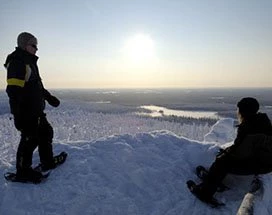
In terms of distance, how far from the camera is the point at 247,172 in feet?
16.0

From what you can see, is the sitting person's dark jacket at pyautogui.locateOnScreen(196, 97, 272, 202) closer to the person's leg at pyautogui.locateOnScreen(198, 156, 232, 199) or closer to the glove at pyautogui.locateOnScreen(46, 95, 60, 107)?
the person's leg at pyautogui.locateOnScreen(198, 156, 232, 199)

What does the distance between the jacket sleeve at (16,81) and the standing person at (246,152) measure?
9.86ft

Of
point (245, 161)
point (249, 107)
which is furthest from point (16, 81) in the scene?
point (245, 161)

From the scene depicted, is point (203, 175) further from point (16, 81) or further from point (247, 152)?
point (16, 81)

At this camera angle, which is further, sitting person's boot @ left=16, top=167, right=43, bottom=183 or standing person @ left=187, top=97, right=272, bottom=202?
sitting person's boot @ left=16, top=167, right=43, bottom=183

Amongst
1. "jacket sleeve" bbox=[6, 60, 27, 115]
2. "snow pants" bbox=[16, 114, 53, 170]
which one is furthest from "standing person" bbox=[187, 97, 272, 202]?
"jacket sleeve" bbox=[6, 60, 27, 115]

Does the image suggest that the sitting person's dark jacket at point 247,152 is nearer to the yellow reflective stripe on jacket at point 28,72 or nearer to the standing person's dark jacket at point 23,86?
the standing person's dark jacket at point 23,86

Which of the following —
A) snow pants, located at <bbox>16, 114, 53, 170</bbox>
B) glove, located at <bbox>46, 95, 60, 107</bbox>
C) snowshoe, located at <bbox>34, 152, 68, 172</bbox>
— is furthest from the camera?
glove, located at <bbox>46, 95, 60, 107</bbox>

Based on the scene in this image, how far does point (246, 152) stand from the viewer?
4711 mm

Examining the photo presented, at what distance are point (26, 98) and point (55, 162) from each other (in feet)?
4.27

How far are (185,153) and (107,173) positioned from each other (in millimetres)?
1664

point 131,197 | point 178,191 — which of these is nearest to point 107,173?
point 131,197

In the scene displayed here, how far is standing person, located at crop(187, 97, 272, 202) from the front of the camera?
15.3 ft

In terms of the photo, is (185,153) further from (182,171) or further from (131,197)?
(131,197)
